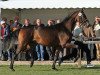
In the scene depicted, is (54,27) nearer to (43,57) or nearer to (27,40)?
(27,40)

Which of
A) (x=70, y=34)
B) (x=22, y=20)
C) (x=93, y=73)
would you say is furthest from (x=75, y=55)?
(x=22, y=20)

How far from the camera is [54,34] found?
58.1 ft

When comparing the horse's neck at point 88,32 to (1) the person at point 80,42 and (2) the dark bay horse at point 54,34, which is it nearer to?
(1) the person at point 80,42

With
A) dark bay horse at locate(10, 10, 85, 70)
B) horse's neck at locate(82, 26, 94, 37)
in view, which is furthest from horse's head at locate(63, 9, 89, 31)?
horse's neck at locate(82, 26, 94, 37)

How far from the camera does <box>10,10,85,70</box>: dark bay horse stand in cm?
1755

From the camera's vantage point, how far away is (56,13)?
23250mm

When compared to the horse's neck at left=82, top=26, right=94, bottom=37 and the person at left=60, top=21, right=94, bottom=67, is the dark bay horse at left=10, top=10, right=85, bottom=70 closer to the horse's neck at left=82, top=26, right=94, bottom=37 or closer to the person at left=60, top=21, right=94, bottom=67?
the person at left=60, top=21, right=94, bottom=67

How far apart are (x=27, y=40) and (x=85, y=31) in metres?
4.00

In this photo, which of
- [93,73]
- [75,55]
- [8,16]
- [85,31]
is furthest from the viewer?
[8,16]

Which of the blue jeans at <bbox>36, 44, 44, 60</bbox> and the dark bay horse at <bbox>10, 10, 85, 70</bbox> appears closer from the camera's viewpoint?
the dark bay horse at <bbox>10, 10, 85, 70</bbox>
